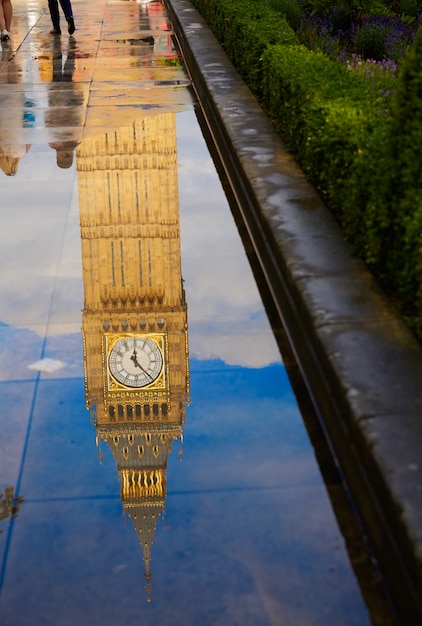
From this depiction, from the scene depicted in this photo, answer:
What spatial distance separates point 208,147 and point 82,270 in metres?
3.49

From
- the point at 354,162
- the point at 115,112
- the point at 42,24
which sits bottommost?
the point at 42,24

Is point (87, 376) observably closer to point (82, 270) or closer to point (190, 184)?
point (82, 270)

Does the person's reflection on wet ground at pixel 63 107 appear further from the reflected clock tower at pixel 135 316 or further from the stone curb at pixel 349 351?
the stone curb at pixel 349 351

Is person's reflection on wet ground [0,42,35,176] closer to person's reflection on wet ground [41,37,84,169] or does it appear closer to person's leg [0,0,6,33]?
person's reflection on wet ground [41,37,84,169]

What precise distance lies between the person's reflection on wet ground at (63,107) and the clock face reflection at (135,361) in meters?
3.78

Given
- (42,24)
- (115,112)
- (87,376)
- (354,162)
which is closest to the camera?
(87,376)

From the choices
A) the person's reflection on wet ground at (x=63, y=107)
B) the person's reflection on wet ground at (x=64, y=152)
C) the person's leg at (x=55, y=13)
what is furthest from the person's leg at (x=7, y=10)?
the person's reflection on wet ground at (x=64, y=152)

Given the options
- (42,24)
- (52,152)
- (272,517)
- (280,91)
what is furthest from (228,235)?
(42,24)

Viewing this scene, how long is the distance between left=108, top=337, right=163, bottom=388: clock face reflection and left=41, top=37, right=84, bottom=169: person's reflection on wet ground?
378 cm

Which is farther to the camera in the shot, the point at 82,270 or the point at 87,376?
the point at 82,270

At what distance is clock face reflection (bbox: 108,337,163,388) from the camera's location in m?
4.77

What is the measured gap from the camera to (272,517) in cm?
365

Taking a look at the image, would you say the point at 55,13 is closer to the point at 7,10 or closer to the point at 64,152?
the point at 7,10

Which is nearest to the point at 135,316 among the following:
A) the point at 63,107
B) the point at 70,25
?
the point at 63,107
